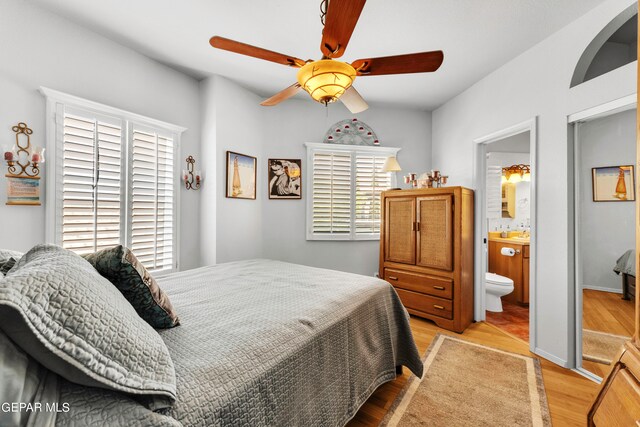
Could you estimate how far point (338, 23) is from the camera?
135 centimetres

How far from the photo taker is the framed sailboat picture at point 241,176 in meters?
3.26

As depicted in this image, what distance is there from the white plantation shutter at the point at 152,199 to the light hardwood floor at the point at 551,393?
2.40 metres

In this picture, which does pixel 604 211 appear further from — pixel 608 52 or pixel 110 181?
pixel 110 181

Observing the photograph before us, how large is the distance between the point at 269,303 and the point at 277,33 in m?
2.25

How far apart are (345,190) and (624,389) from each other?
10.8 ft

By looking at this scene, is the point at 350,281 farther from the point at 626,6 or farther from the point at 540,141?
the point at 626,6

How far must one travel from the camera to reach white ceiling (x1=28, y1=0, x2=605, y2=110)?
205 centimetres

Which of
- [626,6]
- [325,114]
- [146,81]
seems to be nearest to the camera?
[626,6]

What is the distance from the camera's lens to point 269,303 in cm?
143

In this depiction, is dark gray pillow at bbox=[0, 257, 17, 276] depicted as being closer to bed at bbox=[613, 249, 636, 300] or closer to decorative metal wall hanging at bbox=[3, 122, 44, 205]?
decorative metal wall hanging at bbox=[3, 122, 44, 205]

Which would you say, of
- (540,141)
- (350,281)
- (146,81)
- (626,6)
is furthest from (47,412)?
(626,6)

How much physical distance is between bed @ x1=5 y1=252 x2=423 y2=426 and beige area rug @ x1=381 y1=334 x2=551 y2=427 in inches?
7.7

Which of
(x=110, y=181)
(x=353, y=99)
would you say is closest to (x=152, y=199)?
(x=110, y=181)

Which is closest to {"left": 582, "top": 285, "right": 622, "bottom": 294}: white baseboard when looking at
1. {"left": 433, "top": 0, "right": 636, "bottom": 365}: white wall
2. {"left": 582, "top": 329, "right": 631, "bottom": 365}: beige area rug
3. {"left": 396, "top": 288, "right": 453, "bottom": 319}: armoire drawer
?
{"left": 433, "top": 0, "right": 636, "bottom": 365}: white wall
